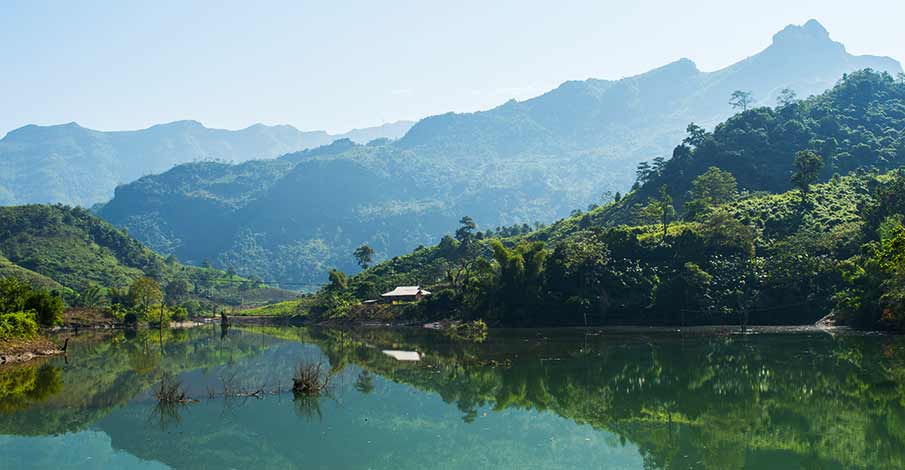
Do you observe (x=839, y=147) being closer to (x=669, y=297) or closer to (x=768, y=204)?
(x=768, y=204)

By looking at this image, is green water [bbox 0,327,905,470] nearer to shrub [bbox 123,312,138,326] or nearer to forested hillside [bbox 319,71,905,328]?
forested hillside [bbox 319,71,905,328]

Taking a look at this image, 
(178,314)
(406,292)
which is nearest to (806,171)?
(406,292)

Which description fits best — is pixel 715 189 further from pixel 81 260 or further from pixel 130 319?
pixel 81 260

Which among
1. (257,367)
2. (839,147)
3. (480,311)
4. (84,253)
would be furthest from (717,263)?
(84,253)

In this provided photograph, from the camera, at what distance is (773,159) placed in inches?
4481

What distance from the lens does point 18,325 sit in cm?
5119

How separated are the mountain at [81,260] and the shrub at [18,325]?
59246 millimetres

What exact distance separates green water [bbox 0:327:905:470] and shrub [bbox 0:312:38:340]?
539 cm

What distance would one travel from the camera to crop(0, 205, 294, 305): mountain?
131875 mm

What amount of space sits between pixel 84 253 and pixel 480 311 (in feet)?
340

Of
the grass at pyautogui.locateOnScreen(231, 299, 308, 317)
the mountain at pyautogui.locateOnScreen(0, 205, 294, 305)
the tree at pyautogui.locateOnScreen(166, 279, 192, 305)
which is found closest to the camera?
the grass at pyautogui.locateOnScreen(231, 299, 308, 317)

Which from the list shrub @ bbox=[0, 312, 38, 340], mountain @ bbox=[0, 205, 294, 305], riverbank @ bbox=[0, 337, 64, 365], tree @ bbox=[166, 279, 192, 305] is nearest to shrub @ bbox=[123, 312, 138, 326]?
mountain @ bbox=[0, 205, 294, 305]

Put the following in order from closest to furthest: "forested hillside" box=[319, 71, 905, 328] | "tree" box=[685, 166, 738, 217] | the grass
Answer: "forested hillside" box=[319, 71, 905, 328]
"tree" box=[685, 166, 738, 217]
the grass

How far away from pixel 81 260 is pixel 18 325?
10275 cm
